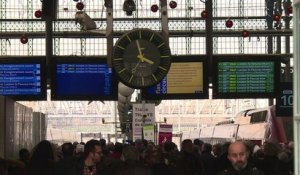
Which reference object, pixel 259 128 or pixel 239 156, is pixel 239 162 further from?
pixel 259 128

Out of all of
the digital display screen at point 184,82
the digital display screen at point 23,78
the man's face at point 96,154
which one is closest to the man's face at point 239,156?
the man's face at point 96,154

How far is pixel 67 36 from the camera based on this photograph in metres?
17.9

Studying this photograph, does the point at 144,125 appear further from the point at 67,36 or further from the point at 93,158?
the point at 93,158

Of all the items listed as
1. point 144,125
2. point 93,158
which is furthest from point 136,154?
point 144,125

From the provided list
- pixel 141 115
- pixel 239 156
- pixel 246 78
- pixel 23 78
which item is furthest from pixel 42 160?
pixel 141 115

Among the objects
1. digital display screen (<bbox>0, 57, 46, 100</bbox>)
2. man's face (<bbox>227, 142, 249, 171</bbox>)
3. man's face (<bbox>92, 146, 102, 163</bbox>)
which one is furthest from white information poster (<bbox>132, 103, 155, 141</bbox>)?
man's face (<bbox>227, 142, 249, 171</bbox>)

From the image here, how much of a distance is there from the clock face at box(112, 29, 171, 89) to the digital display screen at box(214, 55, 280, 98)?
6.41 metres

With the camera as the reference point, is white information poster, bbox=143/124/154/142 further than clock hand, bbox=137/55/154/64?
Yes

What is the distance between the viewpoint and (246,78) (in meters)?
16.0

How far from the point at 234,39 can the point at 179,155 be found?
386 inches

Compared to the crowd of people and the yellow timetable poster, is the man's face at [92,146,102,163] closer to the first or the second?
the crowd of people

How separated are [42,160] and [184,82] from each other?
6.84 meters

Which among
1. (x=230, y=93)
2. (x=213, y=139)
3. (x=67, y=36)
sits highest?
(x=67, y=36)

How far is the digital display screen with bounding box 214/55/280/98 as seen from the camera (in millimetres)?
15734
